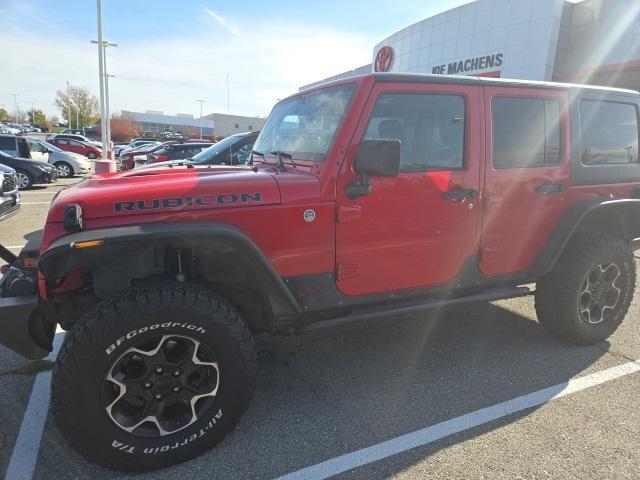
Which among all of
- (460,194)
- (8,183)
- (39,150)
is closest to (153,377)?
(460,194)

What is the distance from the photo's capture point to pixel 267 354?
355 cm

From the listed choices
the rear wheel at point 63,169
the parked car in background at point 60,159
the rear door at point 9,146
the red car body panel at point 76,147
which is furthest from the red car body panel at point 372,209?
the red car body panel at point 76,147

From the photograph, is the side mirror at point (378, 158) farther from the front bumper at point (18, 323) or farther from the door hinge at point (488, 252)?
the front bumper at point (18, 323)

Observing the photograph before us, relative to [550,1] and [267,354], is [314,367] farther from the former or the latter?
[550,1]

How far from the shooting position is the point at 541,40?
1722 cm

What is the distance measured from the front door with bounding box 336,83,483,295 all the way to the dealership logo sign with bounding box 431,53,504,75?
18.5 metres

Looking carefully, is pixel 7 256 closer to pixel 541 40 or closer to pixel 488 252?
pixel 488 252

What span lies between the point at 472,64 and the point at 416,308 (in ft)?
65.7

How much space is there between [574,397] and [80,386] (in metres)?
2.95

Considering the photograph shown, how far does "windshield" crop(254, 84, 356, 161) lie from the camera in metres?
2.78

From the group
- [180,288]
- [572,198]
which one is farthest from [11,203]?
[572,198]

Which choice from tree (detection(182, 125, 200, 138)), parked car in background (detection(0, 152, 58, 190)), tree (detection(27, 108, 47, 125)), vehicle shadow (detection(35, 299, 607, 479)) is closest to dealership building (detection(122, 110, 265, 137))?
tree (detection(182, 125, 200, 138))

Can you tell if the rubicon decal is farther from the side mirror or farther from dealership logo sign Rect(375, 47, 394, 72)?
dealership logo sign Rect(375, 47, 394, 72)

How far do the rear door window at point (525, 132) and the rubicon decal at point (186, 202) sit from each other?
5.75ft
